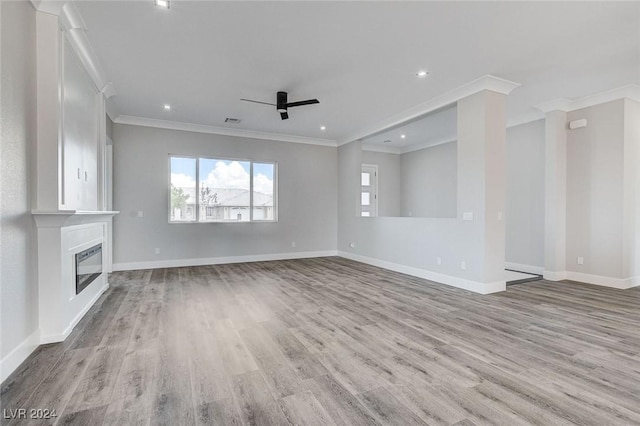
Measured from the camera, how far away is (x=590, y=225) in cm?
511

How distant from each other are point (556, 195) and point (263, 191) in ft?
19.3

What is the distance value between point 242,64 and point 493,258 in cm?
430

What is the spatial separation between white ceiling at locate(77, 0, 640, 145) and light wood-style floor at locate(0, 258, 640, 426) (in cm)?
299

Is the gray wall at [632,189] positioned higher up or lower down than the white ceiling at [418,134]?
lower down

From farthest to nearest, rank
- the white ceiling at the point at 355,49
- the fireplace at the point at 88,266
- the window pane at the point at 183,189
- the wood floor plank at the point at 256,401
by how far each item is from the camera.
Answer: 1. the window pane at the point at 183,189
2. the fireplace at the point at 88,266
3. the white ceiling at the point at 355,49
4. the wood floor plank at the point at 256,401

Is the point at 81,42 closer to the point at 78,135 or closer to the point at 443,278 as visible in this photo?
the point at 78,135

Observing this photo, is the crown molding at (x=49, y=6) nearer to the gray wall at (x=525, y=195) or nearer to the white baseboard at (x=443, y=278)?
the white baseboard at (x=443, y=278)

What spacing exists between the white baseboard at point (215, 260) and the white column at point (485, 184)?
165 inches

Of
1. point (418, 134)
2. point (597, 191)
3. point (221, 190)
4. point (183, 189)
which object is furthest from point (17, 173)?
point (597, 191)

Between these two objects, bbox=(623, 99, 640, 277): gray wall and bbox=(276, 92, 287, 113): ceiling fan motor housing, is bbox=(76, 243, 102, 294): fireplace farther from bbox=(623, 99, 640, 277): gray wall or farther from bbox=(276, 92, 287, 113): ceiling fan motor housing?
bbox=(623, 99, 640, 277): gray wall

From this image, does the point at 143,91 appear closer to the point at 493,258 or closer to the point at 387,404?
the point at 387,404

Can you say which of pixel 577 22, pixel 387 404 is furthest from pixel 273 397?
pixel 577 22

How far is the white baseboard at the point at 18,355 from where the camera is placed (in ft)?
7.01

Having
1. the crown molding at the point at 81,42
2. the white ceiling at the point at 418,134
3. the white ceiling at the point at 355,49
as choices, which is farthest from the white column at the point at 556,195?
the crown molding at the point at 81,42
